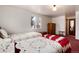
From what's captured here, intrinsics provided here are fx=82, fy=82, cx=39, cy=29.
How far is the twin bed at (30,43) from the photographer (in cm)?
105

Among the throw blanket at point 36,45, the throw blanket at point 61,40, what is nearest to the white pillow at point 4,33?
the throw blanket at point 36,45

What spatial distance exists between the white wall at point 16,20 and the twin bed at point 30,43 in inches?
3.4

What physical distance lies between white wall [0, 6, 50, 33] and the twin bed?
0.09m

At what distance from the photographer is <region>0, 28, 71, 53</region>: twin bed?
3.43ft

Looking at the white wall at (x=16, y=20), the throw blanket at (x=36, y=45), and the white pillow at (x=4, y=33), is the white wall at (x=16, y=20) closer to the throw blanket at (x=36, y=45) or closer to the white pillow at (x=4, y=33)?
the white pillow at (x=4, y=33)

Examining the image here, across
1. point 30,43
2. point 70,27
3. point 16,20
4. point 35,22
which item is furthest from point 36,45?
point 70,27

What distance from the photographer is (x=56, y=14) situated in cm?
120

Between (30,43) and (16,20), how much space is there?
37cm

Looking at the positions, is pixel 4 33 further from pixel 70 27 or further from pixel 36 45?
pixel 70 27

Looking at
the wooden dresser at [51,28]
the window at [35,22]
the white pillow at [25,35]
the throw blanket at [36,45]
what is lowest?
the throw blanket at [36,45]

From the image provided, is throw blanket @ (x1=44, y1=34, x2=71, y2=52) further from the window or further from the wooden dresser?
the window
